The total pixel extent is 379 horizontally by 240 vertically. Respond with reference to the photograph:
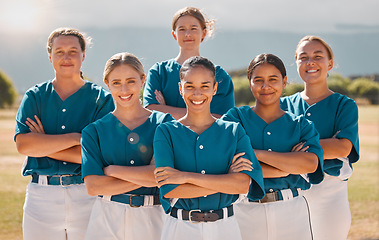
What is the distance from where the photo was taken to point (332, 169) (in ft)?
13.8

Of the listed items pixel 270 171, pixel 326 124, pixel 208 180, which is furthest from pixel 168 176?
pixel 326 124

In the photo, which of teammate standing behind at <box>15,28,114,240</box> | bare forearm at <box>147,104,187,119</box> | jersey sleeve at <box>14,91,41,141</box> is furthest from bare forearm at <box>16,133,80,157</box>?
bare forearm at <box>147,104,187,119</box>

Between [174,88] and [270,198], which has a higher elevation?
[174,88]

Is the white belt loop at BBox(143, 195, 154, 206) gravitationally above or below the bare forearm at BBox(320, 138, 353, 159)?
below

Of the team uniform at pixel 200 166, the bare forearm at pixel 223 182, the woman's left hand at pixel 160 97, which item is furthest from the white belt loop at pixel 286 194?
the woman's left hand at pixel 160 97

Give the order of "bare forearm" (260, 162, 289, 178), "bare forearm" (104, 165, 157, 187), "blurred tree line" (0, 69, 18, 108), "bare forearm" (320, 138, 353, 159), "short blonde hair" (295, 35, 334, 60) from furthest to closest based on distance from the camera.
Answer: "blurred tree line" (0, 69, 18, 108), "short blonde hair" (295, 35, 334, 60), "bare forearm" (320, 138, 353, 159), "bare forearm" (260, 162, 289, 178), "bare forearm" (104, 165, 157, 187)

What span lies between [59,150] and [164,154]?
1.14m

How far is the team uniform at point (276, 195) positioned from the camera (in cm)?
349

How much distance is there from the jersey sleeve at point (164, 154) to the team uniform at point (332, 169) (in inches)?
64.6

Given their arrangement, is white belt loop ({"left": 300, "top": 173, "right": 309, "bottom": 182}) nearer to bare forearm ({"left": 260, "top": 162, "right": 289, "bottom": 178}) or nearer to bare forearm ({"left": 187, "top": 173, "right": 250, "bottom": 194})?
bare forearm ({"left": 260, "top": 162, "right": 289, "bottom": 178})

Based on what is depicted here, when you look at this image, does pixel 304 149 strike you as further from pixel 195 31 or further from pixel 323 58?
pixel 195 31

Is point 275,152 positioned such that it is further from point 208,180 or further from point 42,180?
point 42,180

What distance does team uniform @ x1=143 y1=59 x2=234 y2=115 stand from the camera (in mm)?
4453

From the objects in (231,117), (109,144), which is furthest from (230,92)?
(109,144)
